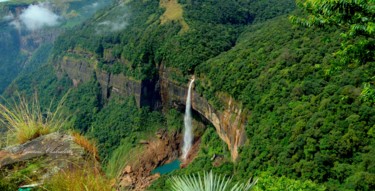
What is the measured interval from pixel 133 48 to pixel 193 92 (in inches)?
651

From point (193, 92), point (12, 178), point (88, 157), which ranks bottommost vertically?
point (193, 92)

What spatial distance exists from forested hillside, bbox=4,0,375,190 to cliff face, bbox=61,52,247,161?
0.21 m

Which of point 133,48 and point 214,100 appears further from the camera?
point 133,48

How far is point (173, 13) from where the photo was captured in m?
57.5

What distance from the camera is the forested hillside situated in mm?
19234

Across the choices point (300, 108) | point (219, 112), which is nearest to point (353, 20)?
point (300, 108)

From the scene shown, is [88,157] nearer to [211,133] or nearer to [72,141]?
[72,141]

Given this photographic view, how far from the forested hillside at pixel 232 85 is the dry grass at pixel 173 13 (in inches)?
9.1

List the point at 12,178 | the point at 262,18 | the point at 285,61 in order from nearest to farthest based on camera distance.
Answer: the point at 12,178 < the point at 285,61 < the point at 262,18

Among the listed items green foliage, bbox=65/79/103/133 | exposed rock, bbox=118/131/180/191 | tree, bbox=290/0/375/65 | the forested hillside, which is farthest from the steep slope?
tree, bbox=290/0/375/65

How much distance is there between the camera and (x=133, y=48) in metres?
54.6

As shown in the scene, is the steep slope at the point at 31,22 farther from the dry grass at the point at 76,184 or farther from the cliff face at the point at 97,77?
the dry grass at the point at 76,184

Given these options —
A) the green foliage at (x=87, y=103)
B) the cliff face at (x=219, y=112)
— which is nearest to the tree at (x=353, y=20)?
the cliff face at (x=219, y=112)

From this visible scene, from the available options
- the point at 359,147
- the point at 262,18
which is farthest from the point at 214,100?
the point at 262,18
